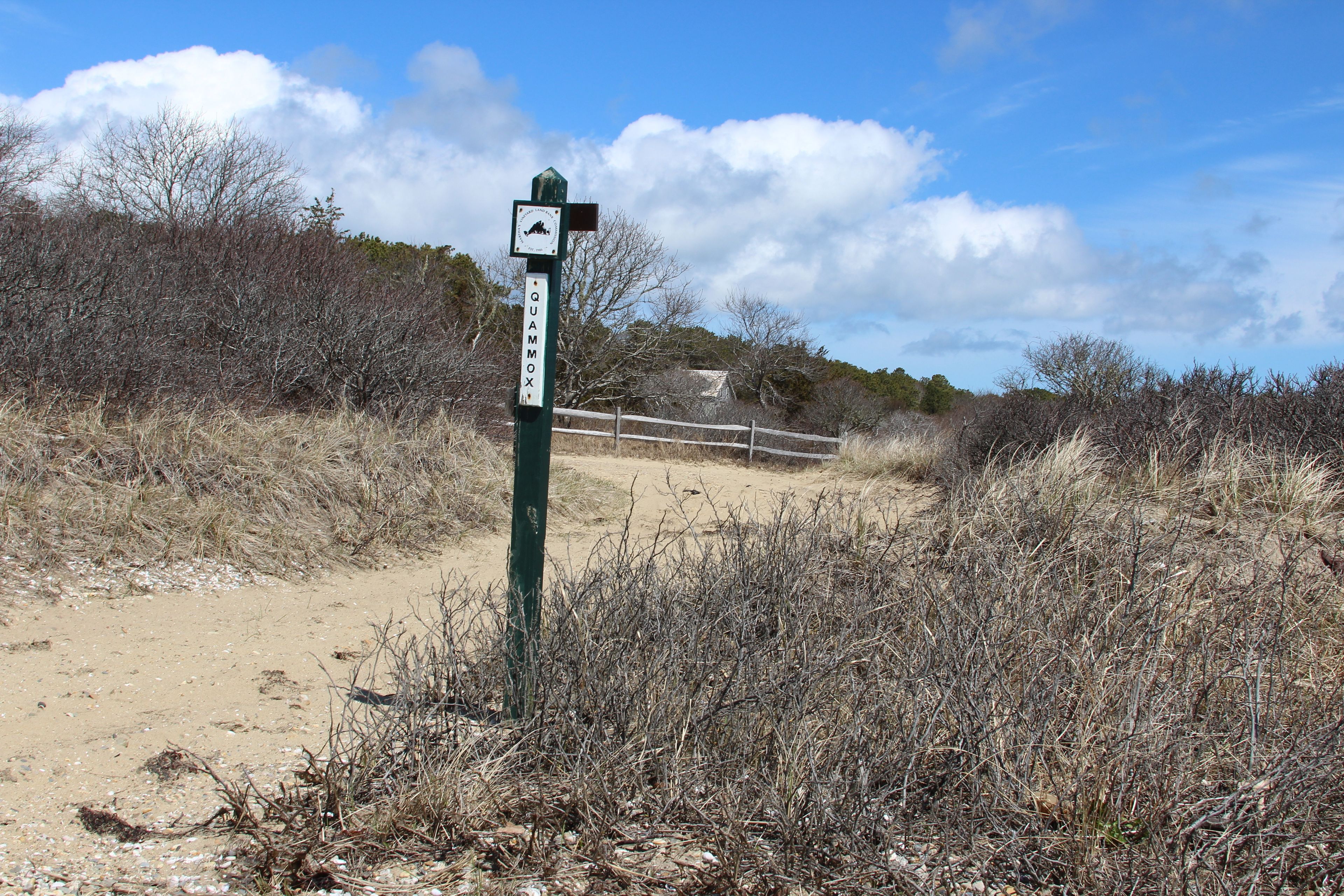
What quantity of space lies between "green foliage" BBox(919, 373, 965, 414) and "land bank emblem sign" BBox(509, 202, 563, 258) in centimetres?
4536

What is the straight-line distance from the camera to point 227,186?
735 inches

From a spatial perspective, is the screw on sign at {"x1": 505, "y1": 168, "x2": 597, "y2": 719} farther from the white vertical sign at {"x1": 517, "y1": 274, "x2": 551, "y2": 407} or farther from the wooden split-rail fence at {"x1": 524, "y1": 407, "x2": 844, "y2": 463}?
the wooden split-rail fence at {"x1": 524, "y1": 407, "x2": 844, "y2": 463}

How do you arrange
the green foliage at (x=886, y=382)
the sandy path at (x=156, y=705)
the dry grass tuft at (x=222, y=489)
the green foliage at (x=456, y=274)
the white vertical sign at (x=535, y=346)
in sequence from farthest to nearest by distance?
the green foliage at (x=886, y=382) → the green foliage at (x=456, y=274) → the dry grass tuft at (x=222, y=489) → the white vertical sign at (x=535, y=346) → the sandy path at (x=156, y=705)

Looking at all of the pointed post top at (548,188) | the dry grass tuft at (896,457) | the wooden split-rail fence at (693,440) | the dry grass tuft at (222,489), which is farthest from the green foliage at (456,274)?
the pointed post top at (548,188)

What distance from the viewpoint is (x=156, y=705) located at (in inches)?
165

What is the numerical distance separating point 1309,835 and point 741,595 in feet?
7.16

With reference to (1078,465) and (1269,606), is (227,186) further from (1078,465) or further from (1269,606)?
(1269,606)

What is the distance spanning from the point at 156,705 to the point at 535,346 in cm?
260

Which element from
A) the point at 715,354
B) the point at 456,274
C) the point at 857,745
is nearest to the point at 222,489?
the point at 857,745

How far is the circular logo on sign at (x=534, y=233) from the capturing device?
145 inches

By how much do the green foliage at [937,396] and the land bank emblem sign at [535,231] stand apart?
1786 inches

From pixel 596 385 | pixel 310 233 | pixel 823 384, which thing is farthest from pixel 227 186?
pixel 823 384

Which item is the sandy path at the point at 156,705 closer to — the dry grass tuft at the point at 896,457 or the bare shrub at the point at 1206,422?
the bare shrub at the point at 1206,422

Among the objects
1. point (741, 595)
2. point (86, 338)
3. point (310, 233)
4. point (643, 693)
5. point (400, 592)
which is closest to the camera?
point (643, 693)
